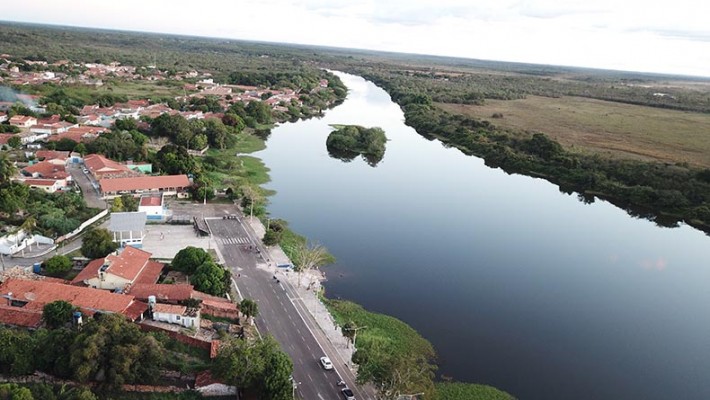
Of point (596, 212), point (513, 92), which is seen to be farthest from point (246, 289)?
point (513, 92)

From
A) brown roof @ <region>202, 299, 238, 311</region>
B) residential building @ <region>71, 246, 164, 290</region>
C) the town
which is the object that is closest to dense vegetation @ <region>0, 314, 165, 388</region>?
the town

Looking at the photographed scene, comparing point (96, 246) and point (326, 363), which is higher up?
point (96, 246)

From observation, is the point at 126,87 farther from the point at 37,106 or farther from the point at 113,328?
the point at 113,328

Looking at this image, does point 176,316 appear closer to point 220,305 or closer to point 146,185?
point 220,305

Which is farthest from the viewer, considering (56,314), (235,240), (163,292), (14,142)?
(14,142)

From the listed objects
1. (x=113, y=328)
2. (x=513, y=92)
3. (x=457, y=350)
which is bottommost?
(x=457, y=350)

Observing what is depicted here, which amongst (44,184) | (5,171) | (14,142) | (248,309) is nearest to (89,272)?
(248,309)

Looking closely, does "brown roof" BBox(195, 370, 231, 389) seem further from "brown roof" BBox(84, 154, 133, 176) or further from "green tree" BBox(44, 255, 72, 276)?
"brown roof" BBox(84, 154, 133, 176)

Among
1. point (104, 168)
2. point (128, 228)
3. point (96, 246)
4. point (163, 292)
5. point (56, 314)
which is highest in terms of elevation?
point (104, 168)
